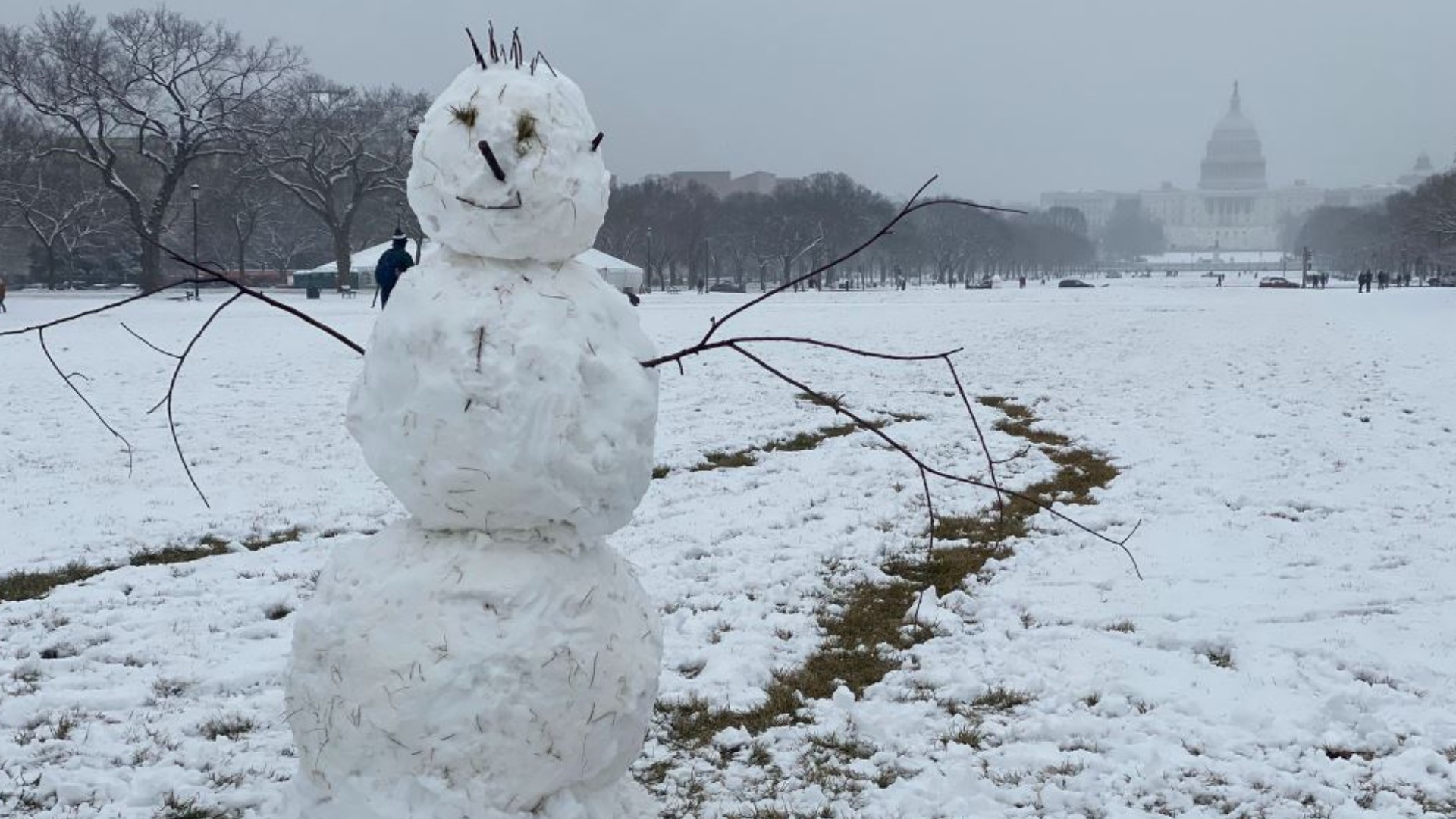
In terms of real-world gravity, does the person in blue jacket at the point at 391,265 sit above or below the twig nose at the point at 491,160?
below

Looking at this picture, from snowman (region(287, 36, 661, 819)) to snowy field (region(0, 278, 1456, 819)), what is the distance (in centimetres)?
25

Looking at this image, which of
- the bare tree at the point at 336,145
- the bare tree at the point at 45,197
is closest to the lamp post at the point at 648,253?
the bare tree at the point at 336,145

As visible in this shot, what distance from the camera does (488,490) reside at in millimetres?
3369

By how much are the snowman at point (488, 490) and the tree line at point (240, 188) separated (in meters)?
19.5

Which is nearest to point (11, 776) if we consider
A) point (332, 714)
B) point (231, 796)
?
point (231, 796)

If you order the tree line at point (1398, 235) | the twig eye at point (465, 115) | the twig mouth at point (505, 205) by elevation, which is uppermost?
the tree line at point (1398, 235)

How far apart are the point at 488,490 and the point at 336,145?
52.2m

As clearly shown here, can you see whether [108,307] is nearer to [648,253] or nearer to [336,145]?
[336,145]

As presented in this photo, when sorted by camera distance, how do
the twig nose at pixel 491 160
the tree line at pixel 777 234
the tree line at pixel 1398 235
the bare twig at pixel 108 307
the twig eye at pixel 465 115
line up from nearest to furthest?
1. the bare twig at pixel 108 307
2. the twig nose at pixel 491 160
3. the twig eye at pixel 465 115
4. the tree line at pixel 1398 235
5. the tree line at pixel 777 234

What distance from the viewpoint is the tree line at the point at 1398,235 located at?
205ft

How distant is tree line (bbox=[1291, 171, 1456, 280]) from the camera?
6234cm

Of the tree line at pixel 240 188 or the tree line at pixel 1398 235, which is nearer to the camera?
the tree line at pixel 240 188

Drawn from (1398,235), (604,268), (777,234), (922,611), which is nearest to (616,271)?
(604,268)

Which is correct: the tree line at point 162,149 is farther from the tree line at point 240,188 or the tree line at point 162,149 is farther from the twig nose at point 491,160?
the twig nose at point 491,160
